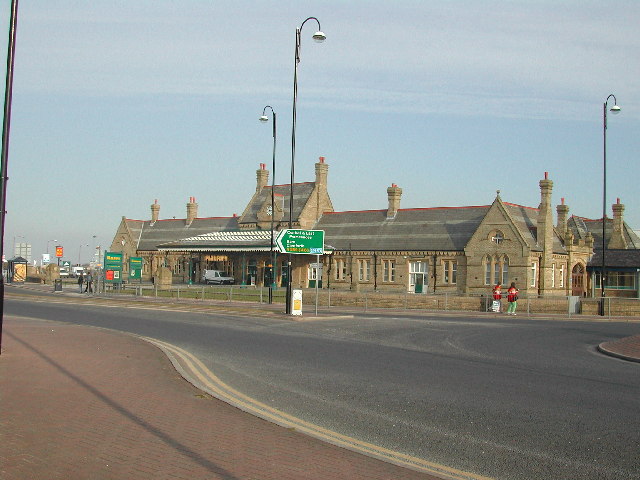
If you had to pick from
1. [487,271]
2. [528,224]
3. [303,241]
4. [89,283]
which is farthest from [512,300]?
[89,283]

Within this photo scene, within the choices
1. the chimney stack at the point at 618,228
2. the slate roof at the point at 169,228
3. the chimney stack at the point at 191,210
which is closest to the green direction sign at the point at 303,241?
the chimney stack at the point at 618,228

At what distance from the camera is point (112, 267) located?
51312mm

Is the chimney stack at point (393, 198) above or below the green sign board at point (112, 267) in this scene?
above

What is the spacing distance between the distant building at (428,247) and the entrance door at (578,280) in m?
0.08

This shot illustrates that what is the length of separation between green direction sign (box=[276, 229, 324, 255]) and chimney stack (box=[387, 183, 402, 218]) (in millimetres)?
33312

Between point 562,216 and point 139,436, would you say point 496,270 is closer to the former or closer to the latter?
point 562,216

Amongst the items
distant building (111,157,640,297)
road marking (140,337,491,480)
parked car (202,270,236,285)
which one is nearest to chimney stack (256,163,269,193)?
distant building (111,157,640,297)

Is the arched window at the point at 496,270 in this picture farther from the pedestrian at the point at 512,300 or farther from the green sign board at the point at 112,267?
the green sign board at the point at 112,267

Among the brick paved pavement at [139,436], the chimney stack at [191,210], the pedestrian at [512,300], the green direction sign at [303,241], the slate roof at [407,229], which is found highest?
the chimney stack at [191,210]

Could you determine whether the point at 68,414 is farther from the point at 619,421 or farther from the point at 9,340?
the point at 9,340

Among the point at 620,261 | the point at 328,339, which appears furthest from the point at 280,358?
the point at 620,261

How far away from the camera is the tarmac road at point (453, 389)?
25.6 ft

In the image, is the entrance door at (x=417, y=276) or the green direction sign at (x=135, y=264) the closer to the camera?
the green direction sign at (x=135, y=264)

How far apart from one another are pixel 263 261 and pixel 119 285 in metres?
16.9
